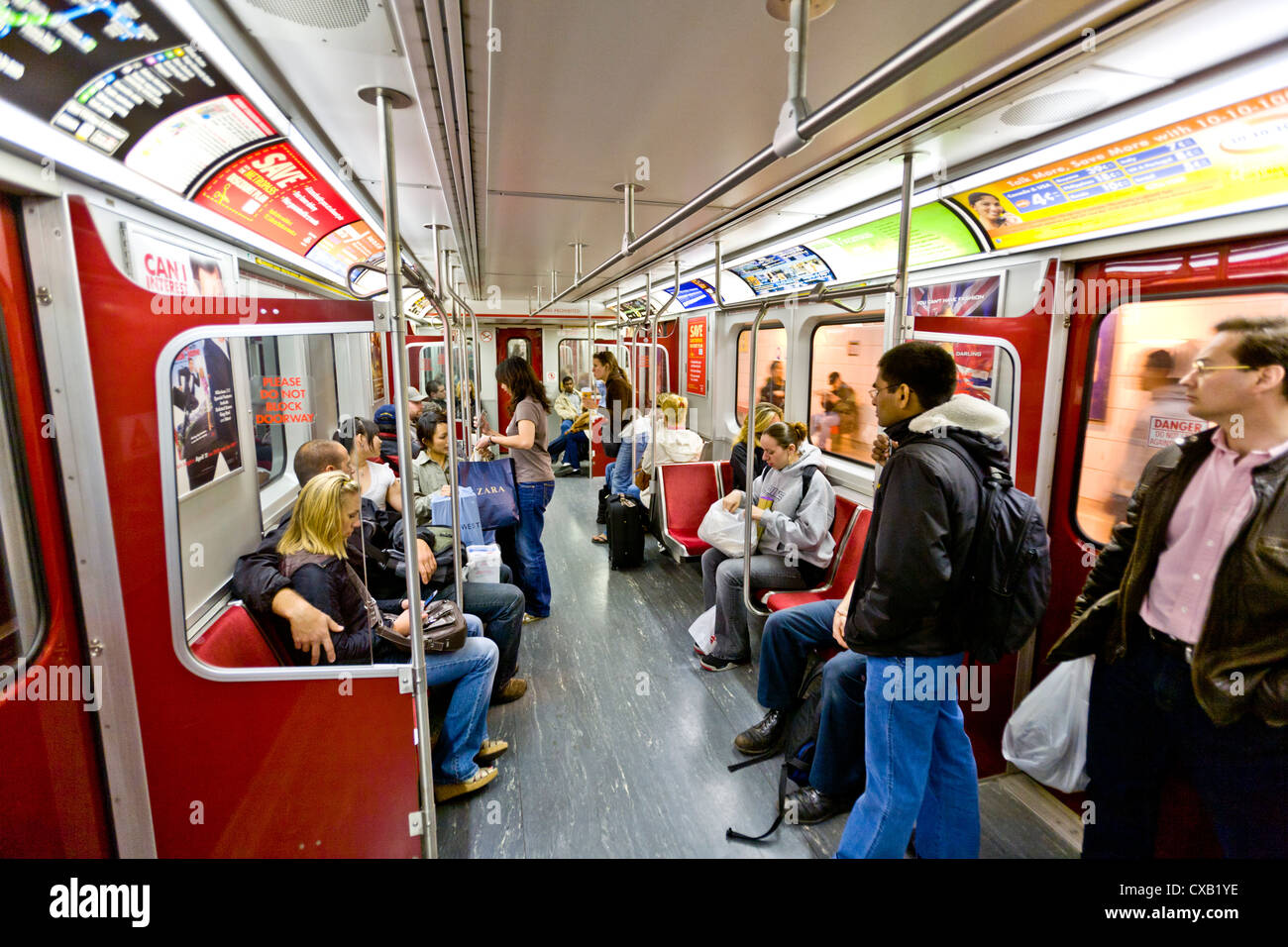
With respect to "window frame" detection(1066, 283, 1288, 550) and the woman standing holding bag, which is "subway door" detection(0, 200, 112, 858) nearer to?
the woman standing holding bag

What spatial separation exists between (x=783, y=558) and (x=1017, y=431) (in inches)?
62.3

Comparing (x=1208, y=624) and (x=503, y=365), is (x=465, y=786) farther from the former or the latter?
(x=1208, y=624)

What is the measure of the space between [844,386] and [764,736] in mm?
3678

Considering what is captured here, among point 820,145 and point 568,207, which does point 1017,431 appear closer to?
point 820,145

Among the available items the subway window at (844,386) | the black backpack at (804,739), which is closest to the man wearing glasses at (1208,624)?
the black backpack at (804,739)

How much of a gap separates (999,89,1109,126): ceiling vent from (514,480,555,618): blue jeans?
3.32 metres

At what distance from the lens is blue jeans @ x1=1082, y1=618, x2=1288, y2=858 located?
5.71 ft

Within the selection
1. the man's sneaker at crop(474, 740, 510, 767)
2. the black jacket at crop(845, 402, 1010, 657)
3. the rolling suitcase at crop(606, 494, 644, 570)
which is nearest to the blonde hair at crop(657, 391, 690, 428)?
the rolling suitcase at crop(606, 494, 644, 570)

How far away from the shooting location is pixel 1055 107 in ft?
6.59

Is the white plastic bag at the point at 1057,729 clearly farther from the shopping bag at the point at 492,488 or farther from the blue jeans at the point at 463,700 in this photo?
the shopping bag at the point at 492,488

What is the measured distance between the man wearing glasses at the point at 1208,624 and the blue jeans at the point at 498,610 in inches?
106

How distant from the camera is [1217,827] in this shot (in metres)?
1.86

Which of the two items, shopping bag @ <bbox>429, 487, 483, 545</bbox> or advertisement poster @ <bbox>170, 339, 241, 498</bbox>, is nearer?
advertisement poster @ <bbox>170, 339, 241, 498</bbox>
